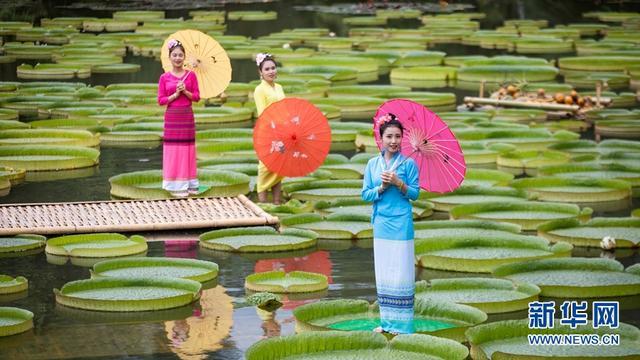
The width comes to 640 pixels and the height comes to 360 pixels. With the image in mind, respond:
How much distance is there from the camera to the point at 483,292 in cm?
877

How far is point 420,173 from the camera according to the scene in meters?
7.95

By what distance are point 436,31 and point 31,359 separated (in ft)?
77.6

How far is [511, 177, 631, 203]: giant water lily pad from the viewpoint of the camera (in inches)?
484

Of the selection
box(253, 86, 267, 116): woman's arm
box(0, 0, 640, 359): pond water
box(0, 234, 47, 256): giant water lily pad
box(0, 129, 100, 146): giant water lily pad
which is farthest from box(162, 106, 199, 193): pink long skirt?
box(0, 129, 100, 146): giant water lily pad

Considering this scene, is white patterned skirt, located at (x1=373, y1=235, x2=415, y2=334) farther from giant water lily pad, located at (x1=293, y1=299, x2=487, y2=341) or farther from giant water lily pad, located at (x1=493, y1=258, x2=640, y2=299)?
giant water lily pad, located at (x1=493, y1=258, x2=640, y2=299)

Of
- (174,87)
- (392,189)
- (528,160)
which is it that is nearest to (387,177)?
(392,189)

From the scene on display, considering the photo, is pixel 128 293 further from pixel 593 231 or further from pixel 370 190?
pixel 593 231

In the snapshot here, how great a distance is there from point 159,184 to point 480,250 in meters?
3.69

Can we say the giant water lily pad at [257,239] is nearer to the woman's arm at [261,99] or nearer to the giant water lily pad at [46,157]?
the woman's arm at [261,99]

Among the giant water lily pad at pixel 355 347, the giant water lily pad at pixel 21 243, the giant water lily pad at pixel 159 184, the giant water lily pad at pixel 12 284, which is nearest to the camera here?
the giant water lily pad at pixel 355 347

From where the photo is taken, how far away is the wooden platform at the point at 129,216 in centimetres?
1061

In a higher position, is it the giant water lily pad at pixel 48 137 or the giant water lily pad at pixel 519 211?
the giant water lily pad at pixel 48 137

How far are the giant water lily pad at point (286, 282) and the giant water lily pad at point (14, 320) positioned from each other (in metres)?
1.59

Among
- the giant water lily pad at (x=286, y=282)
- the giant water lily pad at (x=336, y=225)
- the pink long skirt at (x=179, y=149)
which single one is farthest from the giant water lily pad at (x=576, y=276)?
the pink long skirt at (x=179, y=149)
